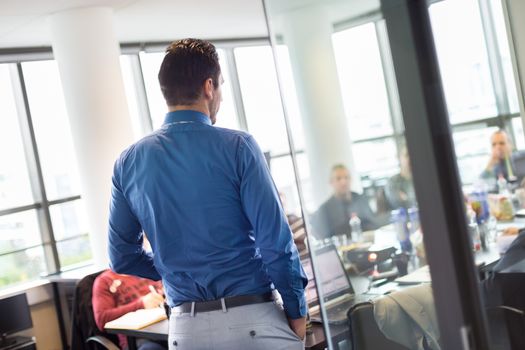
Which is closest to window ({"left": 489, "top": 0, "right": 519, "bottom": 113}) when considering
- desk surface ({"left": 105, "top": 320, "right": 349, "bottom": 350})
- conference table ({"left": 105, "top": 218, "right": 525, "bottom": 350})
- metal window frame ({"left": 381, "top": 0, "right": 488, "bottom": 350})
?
metal window frame ({"left": 381, "top": 0, "right": 488, "bottom": 350})

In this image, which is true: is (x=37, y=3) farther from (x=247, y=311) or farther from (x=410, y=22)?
(x=410, y=22)

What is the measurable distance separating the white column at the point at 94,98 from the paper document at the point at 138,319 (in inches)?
58.9

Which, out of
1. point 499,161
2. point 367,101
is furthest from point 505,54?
point 367,101

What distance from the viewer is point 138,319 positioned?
360cm

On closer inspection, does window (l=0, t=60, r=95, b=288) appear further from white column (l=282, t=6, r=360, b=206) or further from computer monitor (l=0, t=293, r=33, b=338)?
white column (l=282, t=6, r=360, b=206)

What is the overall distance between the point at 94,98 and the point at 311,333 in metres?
3.11

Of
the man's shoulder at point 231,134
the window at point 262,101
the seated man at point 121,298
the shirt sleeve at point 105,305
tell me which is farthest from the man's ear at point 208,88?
the window at point 262,101

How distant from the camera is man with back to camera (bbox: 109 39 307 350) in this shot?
1835mm

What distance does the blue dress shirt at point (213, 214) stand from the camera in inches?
71.7

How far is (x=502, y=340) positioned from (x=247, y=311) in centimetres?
73

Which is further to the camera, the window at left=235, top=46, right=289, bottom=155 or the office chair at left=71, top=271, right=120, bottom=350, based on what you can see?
the window at left=235, top=46, right=289, bottom=155

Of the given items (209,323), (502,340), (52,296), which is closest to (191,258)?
(209,323)

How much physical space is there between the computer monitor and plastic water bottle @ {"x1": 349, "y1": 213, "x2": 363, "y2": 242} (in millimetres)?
4494

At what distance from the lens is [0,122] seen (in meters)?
6.18
